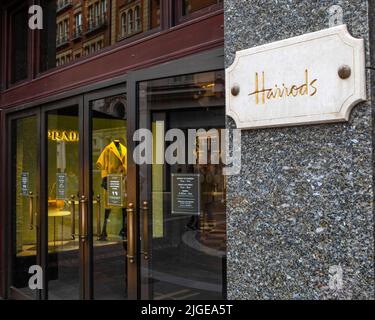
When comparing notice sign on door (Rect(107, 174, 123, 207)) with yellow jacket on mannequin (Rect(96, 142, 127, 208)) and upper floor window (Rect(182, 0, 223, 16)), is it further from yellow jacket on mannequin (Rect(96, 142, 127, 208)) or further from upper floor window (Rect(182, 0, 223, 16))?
upper floor window (Rect(182, 0, 223, 16))

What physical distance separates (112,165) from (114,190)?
0.71 feet

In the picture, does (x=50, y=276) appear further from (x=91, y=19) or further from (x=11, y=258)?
(x=91, y=19)

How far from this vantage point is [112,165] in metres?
3.70

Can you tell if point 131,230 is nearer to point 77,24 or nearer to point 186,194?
point 186,194

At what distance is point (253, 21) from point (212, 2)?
0.83m

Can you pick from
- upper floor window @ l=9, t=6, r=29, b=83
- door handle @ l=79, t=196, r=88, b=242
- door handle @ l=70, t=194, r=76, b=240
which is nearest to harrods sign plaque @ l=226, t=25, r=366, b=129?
door handle @ l=79, t=196, r=88, b=242

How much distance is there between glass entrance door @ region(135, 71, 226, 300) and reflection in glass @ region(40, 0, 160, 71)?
0.66 m

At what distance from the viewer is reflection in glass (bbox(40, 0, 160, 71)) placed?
3436mm

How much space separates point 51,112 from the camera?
14.5ft

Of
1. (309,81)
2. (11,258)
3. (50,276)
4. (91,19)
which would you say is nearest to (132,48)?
(91,19)

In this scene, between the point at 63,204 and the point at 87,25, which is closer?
the point at 87,25

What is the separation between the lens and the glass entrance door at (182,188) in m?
2.79

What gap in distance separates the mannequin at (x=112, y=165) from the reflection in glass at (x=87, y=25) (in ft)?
2.92

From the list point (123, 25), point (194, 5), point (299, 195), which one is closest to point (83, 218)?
point (123, 25)
